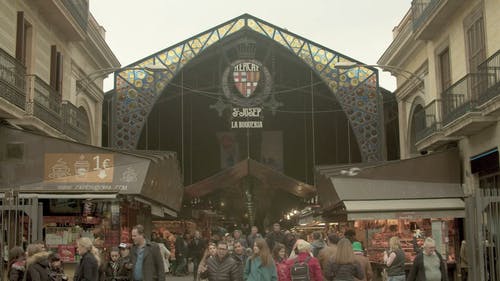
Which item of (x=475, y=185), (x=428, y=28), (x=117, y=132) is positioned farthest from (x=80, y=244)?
(x=117, y=132)

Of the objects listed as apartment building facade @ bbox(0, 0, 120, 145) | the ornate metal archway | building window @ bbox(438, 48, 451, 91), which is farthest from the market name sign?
building window @ bbox(438, 48, 451, 91)

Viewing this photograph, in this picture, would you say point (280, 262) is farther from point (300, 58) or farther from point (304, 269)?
point (300, 58)

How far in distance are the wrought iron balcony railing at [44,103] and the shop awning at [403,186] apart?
8.26 m

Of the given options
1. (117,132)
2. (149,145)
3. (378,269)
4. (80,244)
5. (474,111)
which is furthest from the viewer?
(149,145)

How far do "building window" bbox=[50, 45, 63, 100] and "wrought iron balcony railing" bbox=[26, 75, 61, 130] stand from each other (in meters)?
1.31

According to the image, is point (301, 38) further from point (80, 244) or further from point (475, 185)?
point (80, 244)

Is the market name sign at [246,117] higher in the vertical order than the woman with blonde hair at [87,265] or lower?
higher

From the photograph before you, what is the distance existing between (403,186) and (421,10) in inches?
248

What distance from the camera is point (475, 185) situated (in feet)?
70.9

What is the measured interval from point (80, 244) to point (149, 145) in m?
25.1

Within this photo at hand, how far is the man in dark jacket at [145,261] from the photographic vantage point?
10.8 metres

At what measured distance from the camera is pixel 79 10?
2500 centimetres

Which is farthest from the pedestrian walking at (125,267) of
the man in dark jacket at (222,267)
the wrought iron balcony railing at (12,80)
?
the wrought iron balcony railing at (12,80)

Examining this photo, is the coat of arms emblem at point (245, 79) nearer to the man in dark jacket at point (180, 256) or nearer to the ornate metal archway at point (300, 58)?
the ornate metal archway at point (300, 58)
